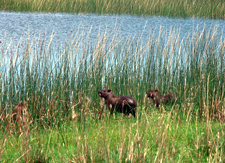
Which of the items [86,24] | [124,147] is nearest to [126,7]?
[86,24]

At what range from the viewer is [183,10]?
16844 millimetres

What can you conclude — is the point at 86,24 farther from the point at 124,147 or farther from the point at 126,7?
the point at 124,147

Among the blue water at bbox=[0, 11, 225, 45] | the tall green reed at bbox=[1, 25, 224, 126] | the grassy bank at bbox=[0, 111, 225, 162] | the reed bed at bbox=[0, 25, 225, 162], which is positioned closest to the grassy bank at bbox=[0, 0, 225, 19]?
the blue water at bbox=[0, 11, 225, 45]

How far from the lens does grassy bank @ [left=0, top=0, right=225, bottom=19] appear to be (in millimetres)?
15852

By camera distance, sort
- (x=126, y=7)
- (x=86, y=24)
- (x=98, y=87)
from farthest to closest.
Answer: (x=126, y=7) → (x=86, y=24) → (x=98, y=87)

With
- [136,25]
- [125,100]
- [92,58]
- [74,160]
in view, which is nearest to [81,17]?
[136,25]

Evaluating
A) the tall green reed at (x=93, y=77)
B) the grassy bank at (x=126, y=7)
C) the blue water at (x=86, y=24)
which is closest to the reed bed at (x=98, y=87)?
the tall green reed at (x=93, y=77)

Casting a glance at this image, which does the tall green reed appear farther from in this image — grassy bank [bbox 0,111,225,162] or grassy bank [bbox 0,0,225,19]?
grassy bank [bbox 0,0,225,19]

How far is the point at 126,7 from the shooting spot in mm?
16906

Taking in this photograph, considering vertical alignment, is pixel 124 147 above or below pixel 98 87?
below

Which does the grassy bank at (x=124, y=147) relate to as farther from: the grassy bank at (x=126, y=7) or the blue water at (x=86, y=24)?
the grassy bank at (x=126, y=7)

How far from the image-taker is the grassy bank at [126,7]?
52.0ft

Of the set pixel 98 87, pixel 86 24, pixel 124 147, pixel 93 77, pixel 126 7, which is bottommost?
pixel 124 147

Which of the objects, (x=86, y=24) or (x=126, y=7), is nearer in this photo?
(x=86, y=24)
